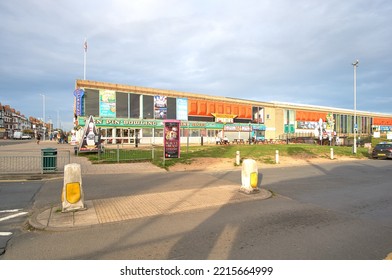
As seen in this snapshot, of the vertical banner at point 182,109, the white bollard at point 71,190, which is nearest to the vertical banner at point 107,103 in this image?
the vertical banner at point 182,109

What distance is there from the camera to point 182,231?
5.02m

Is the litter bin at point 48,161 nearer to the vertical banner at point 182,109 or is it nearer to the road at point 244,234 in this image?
the road at point 244,234

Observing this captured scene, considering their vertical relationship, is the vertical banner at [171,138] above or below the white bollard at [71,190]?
above

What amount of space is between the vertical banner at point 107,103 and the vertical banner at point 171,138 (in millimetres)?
22630

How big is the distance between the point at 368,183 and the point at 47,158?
1380 cm

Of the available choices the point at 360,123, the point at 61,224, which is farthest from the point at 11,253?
the point at 360,123

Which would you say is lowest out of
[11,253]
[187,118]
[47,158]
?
[11,253]

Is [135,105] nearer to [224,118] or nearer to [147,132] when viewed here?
[147,132]

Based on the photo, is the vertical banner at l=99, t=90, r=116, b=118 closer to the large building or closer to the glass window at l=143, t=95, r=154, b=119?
the large building

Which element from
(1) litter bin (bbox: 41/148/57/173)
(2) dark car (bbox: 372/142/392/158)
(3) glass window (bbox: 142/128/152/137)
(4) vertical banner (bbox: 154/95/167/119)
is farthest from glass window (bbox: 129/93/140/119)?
(2) dark car (bbox: 372/142/392/158)

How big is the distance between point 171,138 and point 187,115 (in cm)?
2744

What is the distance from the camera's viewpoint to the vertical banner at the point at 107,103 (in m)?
34.9

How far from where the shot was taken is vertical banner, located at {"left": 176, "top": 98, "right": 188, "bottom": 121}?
41691 mm
